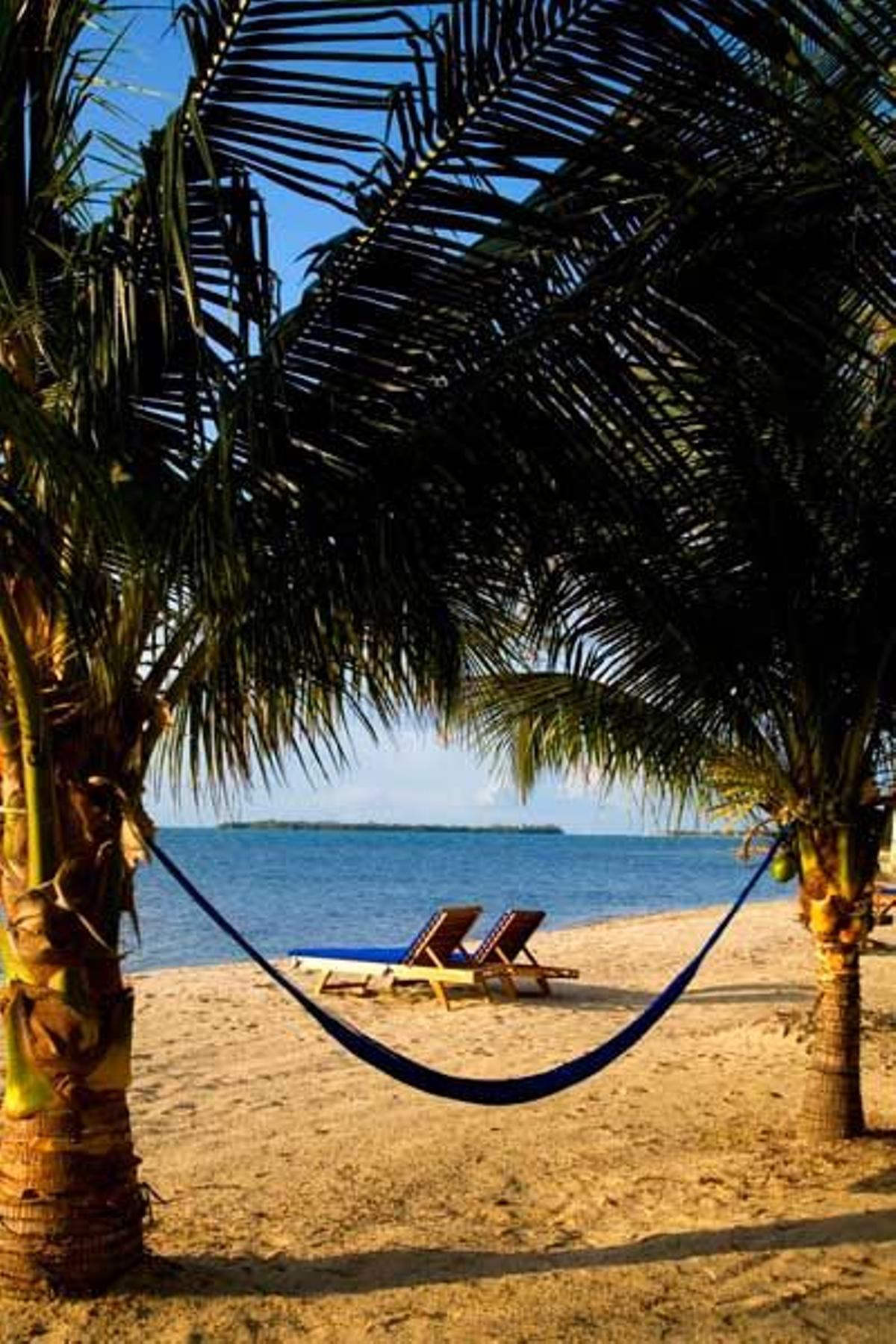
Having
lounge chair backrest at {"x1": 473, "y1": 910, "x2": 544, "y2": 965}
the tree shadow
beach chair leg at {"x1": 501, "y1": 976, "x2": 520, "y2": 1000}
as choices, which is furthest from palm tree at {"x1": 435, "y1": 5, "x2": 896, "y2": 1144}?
beach chair leg at {"x1": 501, "y1": 976, "x2": 520, "y2": 1000}

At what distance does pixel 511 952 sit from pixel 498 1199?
5.87m

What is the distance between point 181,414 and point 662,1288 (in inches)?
120

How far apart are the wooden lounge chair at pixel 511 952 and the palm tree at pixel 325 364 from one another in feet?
21.4

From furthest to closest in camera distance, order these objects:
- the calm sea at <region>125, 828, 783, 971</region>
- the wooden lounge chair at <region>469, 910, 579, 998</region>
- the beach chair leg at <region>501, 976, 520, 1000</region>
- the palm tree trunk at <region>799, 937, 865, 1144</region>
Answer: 1. the calm sea at <region>125, 828, 783, 971</region>
2. the beach chair leg at <region>501, 976, 520, 1000</region>
3. the wooden lounge chair at <region>469, 910, 579, 998</region>
4. the palm tree trunk at <region>799, 937, 865, 1144</region>

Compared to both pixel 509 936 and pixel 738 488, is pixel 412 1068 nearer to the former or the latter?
pixel 738 488

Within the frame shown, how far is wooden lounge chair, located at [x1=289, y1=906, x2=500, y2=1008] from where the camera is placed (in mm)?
10367

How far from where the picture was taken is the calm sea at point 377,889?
1040 inches

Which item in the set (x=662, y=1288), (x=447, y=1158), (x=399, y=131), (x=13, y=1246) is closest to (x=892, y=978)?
(x=447, y=1158)

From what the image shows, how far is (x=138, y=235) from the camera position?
3.02m

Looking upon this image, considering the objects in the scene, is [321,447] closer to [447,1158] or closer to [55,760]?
[55,760]

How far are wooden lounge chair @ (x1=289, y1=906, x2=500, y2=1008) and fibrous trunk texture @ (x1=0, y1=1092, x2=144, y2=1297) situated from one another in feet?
21.2

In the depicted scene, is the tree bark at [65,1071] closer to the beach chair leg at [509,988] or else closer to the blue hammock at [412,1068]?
the blue hammock at [412,1068]

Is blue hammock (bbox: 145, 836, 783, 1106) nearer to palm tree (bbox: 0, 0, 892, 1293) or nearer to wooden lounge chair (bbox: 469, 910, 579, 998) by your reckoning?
palm tree (bbox: 0, 0, 892, 1293)

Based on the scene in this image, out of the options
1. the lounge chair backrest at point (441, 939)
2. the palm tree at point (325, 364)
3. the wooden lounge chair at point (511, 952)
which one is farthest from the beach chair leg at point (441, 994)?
the palm tree at point (325, 364)
